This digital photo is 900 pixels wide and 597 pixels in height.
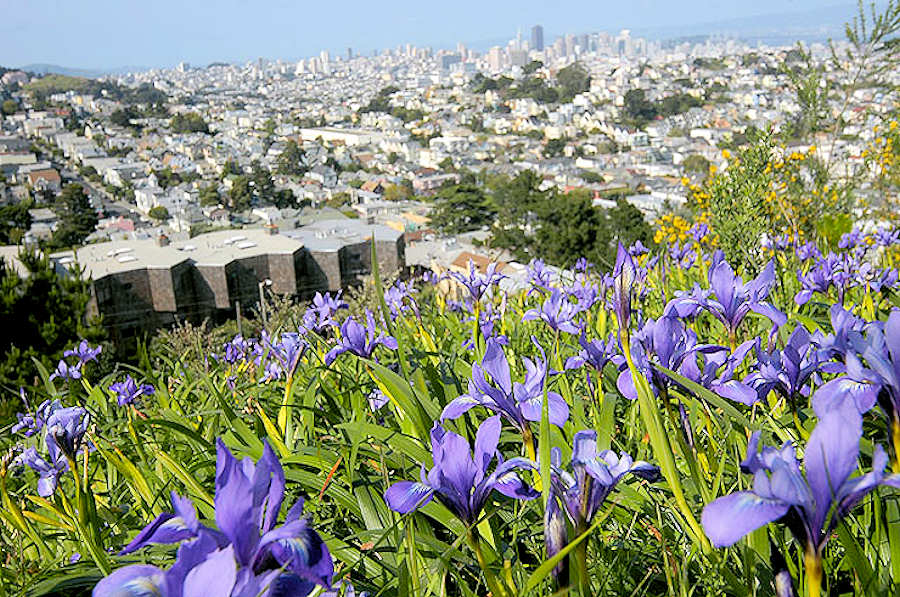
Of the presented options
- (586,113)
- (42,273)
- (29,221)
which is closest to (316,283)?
(42,273)

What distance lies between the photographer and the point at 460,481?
67 cm

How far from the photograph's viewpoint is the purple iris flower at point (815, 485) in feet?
1.60

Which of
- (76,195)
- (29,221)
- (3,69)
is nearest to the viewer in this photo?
(29,221)

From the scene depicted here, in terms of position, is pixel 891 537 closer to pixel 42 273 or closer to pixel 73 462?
pixel 73 462

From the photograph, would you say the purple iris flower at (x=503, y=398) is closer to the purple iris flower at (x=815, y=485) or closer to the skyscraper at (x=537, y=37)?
the purple iris flower at (x=815, y=485)

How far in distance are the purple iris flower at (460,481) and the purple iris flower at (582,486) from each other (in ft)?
0.12

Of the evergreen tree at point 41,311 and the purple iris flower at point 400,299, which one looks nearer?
the purple iris flower at point 400,299

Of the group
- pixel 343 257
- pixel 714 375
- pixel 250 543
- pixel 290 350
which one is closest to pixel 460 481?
pixel 250 543

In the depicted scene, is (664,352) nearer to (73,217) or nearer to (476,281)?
(476,281)

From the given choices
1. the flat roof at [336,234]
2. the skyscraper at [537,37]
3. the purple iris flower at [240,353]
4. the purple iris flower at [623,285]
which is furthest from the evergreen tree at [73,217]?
the skyscraper at [537,37]

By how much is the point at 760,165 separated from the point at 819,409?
3791 millimetres

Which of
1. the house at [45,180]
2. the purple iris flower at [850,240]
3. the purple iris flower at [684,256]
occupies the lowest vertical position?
the house at [45,180]

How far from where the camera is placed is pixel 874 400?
2.23 ft

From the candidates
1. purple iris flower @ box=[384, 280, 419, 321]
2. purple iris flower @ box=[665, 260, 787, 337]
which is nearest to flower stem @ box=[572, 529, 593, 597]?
purple iris flower @ box=[665, 260, 787, 337]
